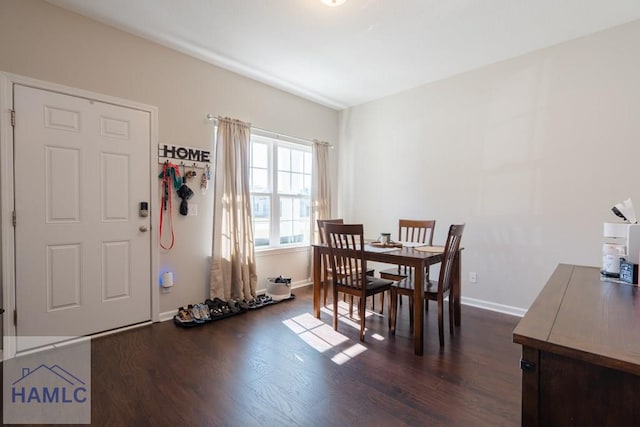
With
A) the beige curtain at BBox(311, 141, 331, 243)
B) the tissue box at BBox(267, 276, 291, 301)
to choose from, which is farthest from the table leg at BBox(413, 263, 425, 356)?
the beige curtain at BBox(311, 141, 331, 243)

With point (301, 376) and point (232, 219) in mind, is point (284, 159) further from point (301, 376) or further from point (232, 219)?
point (301, 376)

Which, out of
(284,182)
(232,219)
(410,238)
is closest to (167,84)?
(232,219)

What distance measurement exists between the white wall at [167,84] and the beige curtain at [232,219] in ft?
0.39

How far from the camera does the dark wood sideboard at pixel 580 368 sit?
2.70 feet

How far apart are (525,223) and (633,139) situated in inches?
42.0

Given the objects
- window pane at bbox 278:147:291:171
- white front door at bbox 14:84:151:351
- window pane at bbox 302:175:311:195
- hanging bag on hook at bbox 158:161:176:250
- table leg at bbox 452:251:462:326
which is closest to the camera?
white front door at bbox 14:84:151:351

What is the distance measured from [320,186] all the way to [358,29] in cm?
219

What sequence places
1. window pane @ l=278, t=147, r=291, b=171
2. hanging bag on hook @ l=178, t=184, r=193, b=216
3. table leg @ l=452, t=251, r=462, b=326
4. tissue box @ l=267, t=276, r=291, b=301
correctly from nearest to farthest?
table leg @ l=452, t=251, r=462, b=326 < hanging bag on hook @ l=178, t=184, r=193, b=216 < tissue box @ l=267, t=276, r=291, b=301 < window pane @ l=278, t=147, r=291, b=171

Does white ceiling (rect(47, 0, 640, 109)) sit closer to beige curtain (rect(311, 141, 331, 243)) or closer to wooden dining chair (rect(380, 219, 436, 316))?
beige curtain (rect(311, 141, 331, 243))

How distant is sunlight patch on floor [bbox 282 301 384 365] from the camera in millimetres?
2360

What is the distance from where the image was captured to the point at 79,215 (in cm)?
252

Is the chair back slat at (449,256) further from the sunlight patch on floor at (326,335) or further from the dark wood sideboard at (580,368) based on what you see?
the dark wood sideboard at (580,368)

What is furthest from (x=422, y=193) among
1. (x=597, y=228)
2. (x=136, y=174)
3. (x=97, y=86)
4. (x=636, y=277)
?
(x=97, y=86)

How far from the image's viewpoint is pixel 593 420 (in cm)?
87
